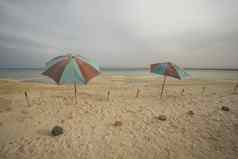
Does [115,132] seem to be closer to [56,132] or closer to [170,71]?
[56,132]

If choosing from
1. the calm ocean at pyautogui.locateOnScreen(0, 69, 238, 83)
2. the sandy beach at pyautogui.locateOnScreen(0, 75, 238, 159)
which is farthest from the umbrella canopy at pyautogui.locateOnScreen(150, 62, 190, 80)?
the calm ocean at pyautogui.locateOnScreen(0, 69, 238, 83)

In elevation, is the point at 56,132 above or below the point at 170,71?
below

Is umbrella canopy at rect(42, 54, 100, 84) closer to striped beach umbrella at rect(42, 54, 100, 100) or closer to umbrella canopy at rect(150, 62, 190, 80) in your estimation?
striped beach umbrella at rect(42, 54, 100, 100)

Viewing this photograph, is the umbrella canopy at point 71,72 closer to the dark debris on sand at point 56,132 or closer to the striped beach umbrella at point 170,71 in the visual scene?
the dark debris on sand at point 56,132

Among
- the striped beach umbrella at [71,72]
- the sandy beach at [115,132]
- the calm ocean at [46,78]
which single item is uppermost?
the striped beach umbrella at [71,72]

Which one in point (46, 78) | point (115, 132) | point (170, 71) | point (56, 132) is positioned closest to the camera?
point (56, 132)

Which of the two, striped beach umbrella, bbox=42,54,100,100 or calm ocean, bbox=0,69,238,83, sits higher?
striped beach umbrella, bbox=42,54,100,100

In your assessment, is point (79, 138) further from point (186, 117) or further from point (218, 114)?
point (218, 114)

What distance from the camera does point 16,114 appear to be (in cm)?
522

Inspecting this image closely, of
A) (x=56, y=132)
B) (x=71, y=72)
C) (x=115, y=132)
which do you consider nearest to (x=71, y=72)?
(x=71, y=72)

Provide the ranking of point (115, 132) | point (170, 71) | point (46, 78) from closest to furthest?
point (115, 132) < point (170, 71) < point (46, 78)

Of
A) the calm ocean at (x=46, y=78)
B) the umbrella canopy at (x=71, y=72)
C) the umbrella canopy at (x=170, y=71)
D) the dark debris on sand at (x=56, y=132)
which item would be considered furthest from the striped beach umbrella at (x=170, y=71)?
the calm ocean at (x=46, y=78)

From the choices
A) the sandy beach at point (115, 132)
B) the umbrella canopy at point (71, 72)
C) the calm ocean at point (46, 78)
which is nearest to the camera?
the sandy beach at point (115, 132)

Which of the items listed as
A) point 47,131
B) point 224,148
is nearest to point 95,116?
point 47,131
